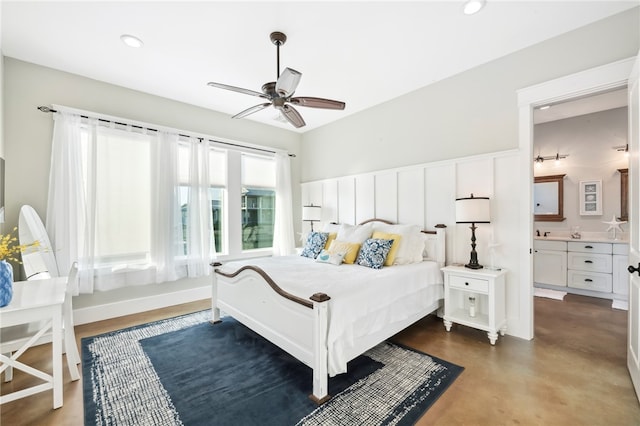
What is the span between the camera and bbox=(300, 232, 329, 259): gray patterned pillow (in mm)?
3704

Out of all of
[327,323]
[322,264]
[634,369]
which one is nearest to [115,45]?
[322,264]

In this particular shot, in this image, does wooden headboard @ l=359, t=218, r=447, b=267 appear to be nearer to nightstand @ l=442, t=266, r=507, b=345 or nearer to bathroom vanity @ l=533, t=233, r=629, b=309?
nightstand @ l=442, t=266, r=507, b=345

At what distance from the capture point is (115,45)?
2711 millimetres

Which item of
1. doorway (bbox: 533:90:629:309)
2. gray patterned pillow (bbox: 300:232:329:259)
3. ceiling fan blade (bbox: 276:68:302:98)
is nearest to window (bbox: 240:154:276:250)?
gray patterned pillow (bbox: 300:232:329:259)

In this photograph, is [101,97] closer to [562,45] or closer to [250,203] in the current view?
[250,203]

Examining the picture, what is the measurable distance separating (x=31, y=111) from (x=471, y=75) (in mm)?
4936

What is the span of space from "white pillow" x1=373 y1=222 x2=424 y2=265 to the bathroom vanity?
2700 mm

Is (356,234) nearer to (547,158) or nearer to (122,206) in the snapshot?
(122,206)

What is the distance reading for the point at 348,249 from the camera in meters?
3.31

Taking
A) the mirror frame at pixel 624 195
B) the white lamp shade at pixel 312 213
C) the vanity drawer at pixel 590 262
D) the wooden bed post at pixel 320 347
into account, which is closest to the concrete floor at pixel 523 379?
the wooden bed post at pixel 320 347

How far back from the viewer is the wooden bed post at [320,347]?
6.23ft

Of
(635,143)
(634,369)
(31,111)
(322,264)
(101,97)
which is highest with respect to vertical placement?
(101,97)

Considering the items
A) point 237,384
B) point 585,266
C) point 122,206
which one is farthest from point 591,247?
point 122,206

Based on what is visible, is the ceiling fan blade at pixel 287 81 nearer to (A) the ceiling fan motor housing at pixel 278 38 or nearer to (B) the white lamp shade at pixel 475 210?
(A) the ceiling fan motor housing at pixel 278 38
